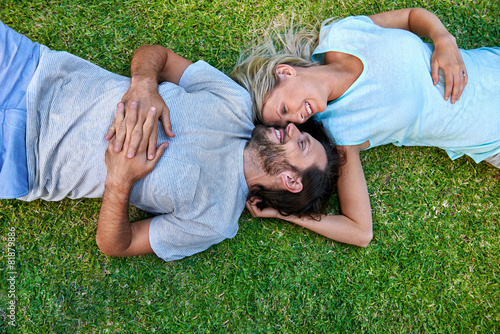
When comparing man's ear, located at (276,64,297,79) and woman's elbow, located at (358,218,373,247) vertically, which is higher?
man's ear, located at (276,64,297,79)

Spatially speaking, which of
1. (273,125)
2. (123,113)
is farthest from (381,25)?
(123,113)

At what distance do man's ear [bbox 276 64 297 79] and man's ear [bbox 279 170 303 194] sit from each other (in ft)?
2.65

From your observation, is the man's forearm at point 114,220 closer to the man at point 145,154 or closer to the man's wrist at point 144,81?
the man at point 145,154

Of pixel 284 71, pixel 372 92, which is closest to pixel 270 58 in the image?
pixel 284 71

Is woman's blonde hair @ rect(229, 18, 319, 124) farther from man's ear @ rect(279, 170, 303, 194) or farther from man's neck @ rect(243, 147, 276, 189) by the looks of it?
man's ear @ rect(279, 170, 303, 194)

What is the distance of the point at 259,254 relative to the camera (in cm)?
325

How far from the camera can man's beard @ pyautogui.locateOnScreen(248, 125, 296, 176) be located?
108 inches

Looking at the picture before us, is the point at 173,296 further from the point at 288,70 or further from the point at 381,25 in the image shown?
the point at 381,25

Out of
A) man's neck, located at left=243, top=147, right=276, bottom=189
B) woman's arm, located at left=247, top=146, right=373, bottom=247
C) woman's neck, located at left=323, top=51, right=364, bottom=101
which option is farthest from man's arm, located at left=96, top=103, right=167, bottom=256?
woman's neck, located at left=323, top=51, right=364, bottom=101

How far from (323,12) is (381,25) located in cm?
59

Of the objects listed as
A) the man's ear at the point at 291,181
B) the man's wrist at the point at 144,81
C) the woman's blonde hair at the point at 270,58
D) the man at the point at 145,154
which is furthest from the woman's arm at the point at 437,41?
the man's wrist at the point at 144,81

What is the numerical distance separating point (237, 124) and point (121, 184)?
3.28 ft

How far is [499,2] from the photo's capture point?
375 centimetres

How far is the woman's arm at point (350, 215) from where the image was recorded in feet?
10.3
